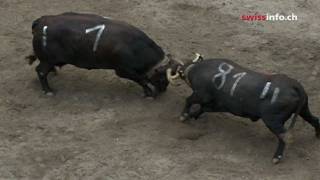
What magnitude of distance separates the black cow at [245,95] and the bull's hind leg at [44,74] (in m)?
1.39

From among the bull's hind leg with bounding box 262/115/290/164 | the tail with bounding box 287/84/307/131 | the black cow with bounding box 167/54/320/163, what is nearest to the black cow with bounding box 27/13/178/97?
the black cow with bounding box 167/54/320/163

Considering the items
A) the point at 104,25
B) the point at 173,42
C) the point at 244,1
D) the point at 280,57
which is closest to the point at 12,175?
the point at 104,25

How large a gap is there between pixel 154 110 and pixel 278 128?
1.48 meters

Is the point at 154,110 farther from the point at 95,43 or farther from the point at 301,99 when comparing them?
the point at 301,99

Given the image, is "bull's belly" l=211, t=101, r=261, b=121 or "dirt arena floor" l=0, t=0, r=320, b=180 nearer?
"dirt arena floor" l=0, t=0, r=320, b=180

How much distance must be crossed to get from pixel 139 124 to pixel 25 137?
45.2 inches

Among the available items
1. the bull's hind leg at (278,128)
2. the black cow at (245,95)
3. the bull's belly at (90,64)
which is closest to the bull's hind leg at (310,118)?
the black cow at (245,95)

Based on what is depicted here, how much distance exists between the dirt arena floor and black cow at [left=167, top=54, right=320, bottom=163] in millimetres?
267

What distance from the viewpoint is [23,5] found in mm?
9836

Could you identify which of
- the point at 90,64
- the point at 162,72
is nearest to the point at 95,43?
the point at 90,64

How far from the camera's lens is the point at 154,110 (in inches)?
299

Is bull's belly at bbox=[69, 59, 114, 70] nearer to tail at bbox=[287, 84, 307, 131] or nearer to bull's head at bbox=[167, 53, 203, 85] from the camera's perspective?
bull's head at bbox=[167, 53, 203, 85]

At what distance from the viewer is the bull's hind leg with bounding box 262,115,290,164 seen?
668 cm

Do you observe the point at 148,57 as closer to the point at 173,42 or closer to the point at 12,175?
the point at 173,42
